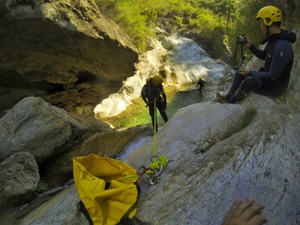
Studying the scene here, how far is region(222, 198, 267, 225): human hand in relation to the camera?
360 centimetres

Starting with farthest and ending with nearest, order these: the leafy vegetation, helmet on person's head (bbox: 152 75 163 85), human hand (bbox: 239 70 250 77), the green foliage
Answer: the leafy vegetation
the green foliage
helmet on person's head (bbox: 152 75 163 85)
human hand (bbox: 239 70 250 77)

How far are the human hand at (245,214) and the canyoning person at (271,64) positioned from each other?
2.83 meters

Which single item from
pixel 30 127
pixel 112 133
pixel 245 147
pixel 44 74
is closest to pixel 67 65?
pixel 44 74

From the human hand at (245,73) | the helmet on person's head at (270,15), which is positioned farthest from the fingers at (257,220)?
Result: the helmet on person's head at (270,15)

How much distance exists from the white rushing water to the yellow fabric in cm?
1921

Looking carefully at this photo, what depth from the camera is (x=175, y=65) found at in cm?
3108

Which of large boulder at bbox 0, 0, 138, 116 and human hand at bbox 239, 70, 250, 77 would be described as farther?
large boulder at bbox 0, 0, 138, 116

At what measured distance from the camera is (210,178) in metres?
4.36

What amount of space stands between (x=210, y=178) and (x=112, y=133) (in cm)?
658

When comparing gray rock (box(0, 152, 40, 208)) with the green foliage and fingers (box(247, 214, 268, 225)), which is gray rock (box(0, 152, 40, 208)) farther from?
the green foliage

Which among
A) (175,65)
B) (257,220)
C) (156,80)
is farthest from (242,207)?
(175,65)

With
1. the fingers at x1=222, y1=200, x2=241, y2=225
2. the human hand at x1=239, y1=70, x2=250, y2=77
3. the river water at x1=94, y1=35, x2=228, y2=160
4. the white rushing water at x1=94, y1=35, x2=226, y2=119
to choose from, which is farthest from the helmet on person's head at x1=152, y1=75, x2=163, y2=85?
the white rushing water at x1=94, y1=35, x2=226, y2=119

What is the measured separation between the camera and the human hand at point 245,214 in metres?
3.60

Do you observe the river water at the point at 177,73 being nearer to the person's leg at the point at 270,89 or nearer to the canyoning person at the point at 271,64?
the canyoning person at the point at 271,64
